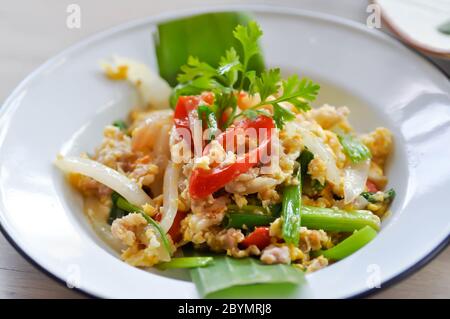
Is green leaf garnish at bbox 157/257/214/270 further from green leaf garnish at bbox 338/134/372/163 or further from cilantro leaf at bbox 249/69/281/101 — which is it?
green leaf garnish at bbox 338/134/372/163

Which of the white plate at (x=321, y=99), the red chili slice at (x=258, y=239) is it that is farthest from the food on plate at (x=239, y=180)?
the white plate at (x=321, y=99)

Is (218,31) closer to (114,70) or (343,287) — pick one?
(114,70)

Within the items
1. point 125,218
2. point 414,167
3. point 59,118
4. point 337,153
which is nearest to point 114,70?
point 59,118

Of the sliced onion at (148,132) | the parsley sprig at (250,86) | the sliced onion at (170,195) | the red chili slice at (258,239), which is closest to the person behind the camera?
the red chili slice at (258,239)

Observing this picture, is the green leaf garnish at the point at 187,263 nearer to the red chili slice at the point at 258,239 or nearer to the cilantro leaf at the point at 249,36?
the red chili slice at the point at 258,239

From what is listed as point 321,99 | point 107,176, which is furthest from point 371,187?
point 107,176

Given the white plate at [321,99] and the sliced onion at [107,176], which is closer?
the white plate at [321,99]
